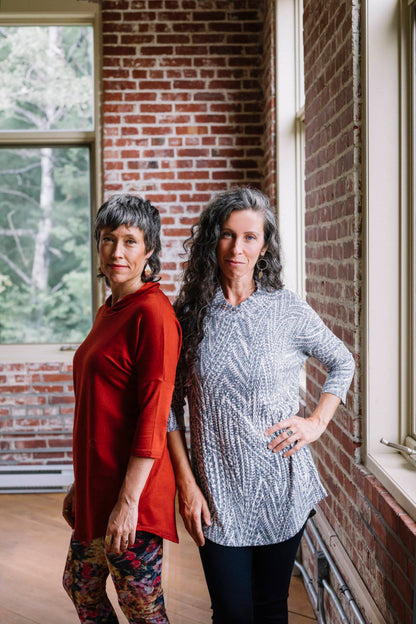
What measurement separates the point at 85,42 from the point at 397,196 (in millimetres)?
3149

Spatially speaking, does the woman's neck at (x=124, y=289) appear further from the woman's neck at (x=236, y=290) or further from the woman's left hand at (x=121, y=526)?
the woman's left hand at (x=121, y=526)

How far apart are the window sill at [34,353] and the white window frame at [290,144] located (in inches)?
64.9

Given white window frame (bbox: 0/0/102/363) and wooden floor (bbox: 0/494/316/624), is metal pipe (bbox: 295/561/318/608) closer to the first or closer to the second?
wooden floor (bbox: 0/494/316/624)

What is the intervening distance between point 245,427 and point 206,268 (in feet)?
1.33

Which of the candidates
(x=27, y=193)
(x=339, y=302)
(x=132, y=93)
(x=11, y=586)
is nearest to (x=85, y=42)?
(x=132, y=93)

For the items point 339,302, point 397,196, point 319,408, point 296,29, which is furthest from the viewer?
point 296,29

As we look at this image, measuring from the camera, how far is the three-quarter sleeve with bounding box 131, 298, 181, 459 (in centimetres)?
155

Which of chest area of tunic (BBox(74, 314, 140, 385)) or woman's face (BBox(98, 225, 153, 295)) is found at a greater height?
woman's face (BBox(98, 225, 153, 295))

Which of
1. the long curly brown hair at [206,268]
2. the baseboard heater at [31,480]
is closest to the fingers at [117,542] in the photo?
the long curly brown hair at [206,268]

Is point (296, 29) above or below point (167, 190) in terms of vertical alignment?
above

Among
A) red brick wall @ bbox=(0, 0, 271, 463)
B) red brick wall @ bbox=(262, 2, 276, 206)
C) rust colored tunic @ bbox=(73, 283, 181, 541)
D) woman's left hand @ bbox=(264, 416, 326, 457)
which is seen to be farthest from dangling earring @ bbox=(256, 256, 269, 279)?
red brick wall @ bbox=(0, 0, 271, 463)

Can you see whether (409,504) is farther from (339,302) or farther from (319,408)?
(339,302)

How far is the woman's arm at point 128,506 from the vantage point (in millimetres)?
1565

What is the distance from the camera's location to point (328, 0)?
7.71 ft
